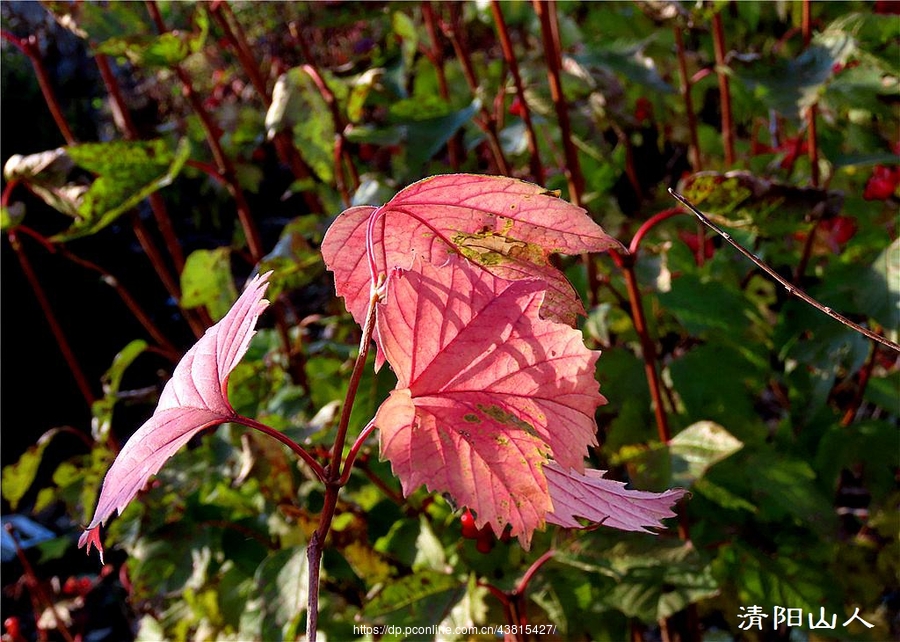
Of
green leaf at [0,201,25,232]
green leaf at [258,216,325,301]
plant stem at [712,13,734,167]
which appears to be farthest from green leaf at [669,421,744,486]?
green leaf at [0,201,25,232]

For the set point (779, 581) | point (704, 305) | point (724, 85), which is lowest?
point (779, 581)

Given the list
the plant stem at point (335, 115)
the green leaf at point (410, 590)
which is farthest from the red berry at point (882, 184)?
the green leaf at point (410, 590)

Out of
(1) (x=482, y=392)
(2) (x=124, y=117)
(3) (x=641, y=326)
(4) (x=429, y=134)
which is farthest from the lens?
(2) (x=124, y=117)

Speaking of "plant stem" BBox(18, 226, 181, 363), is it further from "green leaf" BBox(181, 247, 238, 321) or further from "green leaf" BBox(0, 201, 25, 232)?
"green leaf" BBox(181, 247, 238, 321)

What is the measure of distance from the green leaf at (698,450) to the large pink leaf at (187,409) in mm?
646

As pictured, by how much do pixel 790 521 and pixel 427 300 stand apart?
1.11 m

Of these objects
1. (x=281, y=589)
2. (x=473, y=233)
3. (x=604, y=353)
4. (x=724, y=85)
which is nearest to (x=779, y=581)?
(x=604, y=353)

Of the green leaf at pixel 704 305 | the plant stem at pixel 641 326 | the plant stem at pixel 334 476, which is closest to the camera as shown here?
the plant stem at pixel 334 476

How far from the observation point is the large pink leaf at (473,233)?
0.45m

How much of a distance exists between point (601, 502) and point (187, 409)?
23cm

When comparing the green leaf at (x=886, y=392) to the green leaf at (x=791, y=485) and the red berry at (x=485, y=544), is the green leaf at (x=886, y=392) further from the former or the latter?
the red berry at (x=485, y=544)

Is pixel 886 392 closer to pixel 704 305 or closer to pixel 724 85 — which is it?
pixel 704 305

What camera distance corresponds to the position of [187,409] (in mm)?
440

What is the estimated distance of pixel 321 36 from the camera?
135 inches
